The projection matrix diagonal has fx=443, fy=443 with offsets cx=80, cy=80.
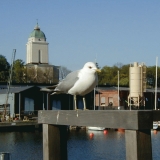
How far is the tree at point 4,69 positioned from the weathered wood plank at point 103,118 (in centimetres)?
8111

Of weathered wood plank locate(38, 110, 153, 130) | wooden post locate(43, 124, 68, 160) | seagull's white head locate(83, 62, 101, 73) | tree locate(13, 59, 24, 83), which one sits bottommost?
wooden post locate(43, 124, 68, 160)

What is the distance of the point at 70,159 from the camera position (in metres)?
29.3

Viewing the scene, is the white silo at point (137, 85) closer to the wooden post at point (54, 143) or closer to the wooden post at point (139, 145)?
the wooden post at point (54, 143)

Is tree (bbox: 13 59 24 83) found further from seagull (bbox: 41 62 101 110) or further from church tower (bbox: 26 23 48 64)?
seagull (bbox: 41 62 101 110)

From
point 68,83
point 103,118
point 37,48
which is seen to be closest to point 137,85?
point 68,83

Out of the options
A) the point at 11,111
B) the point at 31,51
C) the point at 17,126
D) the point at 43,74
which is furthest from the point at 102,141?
the point at 31,51

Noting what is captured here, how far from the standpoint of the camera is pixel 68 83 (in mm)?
7211

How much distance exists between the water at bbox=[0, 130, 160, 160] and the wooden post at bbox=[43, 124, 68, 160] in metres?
23.1

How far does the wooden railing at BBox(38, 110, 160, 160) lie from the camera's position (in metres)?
4.99

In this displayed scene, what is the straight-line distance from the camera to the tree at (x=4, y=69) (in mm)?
87312

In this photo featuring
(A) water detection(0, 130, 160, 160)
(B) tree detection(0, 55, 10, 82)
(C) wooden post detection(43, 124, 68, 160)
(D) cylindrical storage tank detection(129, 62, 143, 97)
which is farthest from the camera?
(B) tree detection(0, 55, 10, 82)

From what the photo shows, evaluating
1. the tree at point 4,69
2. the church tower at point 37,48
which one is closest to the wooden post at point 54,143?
the tree at point 4,69

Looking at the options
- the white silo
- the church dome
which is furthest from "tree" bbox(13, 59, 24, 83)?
the church dome

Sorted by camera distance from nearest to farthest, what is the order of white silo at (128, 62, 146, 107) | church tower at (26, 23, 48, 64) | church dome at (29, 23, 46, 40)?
white silo at (128, 62, 146, 107)
church tower at (26, 23, 48, 64)
church dome at (29, 23, 46, 40)
